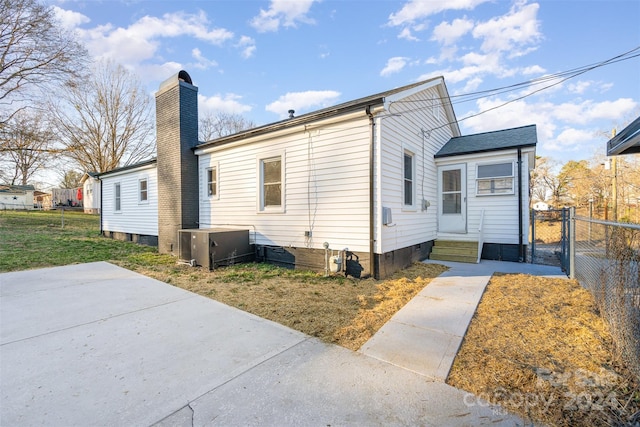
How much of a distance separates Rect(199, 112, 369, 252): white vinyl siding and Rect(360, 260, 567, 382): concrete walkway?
1.70 meters

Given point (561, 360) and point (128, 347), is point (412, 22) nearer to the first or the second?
point (561, 360)

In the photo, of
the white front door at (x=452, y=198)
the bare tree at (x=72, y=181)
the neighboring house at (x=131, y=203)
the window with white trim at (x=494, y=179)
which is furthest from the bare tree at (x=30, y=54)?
the bare tree at (x=72, y=181)

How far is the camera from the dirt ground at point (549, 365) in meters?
1.95

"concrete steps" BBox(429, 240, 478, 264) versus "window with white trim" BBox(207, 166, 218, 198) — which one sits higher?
"window with white trim" BBox(207, 166, 218, 198)

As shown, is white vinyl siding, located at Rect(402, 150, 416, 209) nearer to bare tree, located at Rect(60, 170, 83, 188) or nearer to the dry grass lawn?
the dry grass lawn

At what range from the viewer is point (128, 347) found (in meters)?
2.97

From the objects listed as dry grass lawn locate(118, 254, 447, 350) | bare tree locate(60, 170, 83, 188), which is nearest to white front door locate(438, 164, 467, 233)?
dry grass lawn locate(118, 254, 447, 350)

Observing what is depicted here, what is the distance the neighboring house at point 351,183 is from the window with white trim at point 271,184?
0.04m

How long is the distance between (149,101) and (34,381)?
30.8m

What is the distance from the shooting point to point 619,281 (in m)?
2.92

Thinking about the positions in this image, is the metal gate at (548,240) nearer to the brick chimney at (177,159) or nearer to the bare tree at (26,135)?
the brick chimney at (177,159)

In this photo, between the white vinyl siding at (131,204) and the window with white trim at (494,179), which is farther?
the white vinyl siding at (131,204)

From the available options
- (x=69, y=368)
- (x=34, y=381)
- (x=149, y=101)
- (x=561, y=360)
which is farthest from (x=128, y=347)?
(x=149, y=101)

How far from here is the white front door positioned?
8508 millimetres
